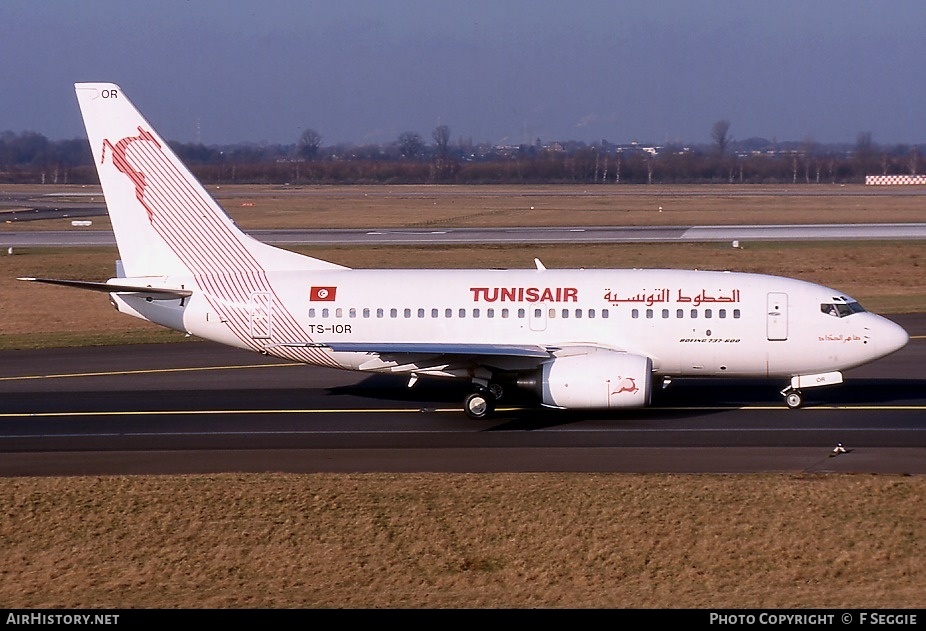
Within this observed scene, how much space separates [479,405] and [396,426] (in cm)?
222

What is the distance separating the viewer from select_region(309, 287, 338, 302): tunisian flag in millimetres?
29656

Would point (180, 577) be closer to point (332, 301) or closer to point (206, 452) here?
point (206, 452)

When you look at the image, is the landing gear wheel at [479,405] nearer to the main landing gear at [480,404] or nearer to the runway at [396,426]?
the main landing gear at [480,404]

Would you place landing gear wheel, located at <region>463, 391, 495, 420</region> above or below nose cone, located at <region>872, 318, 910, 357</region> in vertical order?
below

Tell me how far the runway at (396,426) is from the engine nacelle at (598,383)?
755 millimetres

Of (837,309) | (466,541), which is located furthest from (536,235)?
(466,541)

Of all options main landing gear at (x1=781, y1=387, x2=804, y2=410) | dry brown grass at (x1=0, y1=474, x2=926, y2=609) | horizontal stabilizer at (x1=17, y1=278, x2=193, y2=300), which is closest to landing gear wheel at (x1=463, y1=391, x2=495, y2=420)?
dry brown grass at (x1=0, y1=474, x2=926, y2=609)

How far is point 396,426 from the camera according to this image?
27.8 meters

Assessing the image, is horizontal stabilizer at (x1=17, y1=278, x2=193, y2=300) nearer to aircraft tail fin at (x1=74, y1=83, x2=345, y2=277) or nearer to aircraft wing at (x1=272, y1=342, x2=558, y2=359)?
aircraft tail fin at (x1=74, y1=83, x2=345, y2=277)

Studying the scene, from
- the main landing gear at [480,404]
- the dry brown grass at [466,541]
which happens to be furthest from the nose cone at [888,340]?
the main landing gear at [480,404]

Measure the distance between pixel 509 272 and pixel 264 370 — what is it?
10.2 m

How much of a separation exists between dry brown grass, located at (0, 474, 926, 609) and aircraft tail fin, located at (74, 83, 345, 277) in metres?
9.26

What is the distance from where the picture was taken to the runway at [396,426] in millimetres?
23828

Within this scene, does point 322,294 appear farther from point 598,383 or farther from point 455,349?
point 598,383
